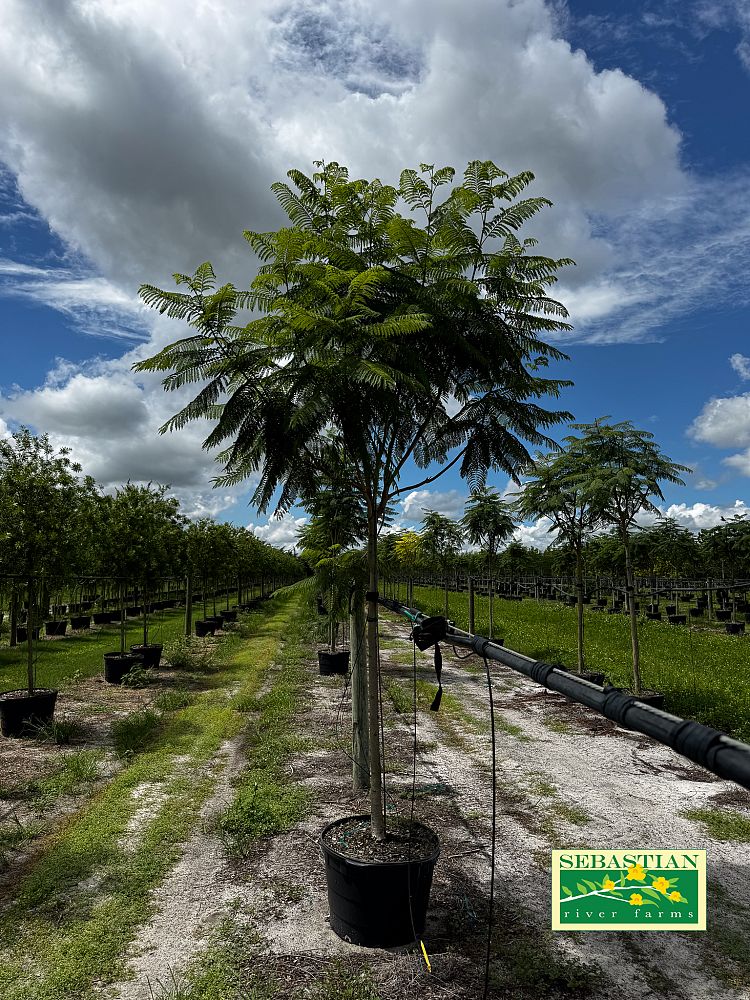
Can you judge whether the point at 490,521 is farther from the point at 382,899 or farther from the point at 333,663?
the point at 382,899

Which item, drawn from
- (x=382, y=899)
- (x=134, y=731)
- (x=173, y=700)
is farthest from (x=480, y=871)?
(x=173, y=700)

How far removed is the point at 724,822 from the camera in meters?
6.52

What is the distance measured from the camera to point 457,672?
16.0m

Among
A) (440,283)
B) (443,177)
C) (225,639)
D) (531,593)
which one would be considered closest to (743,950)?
(440,283)

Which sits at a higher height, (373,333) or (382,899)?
(373,333)

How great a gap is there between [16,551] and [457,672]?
1050cm

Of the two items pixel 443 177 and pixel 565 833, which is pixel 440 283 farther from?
pixel 565 833

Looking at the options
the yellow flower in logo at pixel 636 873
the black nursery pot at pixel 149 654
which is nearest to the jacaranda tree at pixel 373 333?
the yellow flower in logo at pixel 636 873

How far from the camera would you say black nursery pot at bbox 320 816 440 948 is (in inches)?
169

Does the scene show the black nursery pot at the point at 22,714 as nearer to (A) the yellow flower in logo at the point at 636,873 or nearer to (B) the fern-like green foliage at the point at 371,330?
(B) the fern-like green foliage at the point at 371,330

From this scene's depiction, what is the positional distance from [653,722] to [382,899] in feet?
11.1

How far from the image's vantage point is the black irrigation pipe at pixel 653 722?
1427 millimetres

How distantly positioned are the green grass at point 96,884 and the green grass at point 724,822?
532cm

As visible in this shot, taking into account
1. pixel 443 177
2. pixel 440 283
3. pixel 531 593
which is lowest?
pixel 531 593
